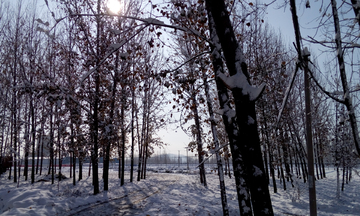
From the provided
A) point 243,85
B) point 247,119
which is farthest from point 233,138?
point 243,85

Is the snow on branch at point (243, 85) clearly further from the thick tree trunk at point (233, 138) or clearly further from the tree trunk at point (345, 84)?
the tree trunk at point (345, 84)

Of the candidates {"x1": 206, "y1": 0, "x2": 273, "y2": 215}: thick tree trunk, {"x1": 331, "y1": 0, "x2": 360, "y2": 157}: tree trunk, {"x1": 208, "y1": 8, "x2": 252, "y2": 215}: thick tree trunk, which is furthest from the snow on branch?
{"x1": 331, "y1": 0, "x2": 360, "y2": 157}: tree trunk

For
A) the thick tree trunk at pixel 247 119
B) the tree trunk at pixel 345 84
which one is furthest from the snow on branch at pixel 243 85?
the tree trunk at pixel 345 84

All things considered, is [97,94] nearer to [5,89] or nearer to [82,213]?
[82,213]

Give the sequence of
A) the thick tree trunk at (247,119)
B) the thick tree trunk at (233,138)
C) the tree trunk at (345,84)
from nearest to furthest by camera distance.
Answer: the thick tree trunk at (247,119)
the thick tree trunk at (233,138)
the tree trunk at (345,84)

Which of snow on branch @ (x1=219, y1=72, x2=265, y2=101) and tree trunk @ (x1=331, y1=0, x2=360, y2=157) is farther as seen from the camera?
tree trunk @ (x1=331, y1=0, x2=360, y2=157)

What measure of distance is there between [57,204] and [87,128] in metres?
4.90

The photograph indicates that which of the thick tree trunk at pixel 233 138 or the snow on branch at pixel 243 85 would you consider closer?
the snow on branch at pixel 243 85

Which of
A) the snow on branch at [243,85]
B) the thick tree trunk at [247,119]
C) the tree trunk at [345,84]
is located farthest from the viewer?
the tree trunk at [345,84]

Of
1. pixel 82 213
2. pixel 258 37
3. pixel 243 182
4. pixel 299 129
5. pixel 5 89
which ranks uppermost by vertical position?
pixel 258 37

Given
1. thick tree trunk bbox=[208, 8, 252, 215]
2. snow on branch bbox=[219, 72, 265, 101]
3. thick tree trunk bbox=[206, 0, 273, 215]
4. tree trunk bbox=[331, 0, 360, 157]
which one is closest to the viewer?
thick tree trunk bbox=[206, 0, 273, 215]

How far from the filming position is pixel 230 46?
348 centimetres

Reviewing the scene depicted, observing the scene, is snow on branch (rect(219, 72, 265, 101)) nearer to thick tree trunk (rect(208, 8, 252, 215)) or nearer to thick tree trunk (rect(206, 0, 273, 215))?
thick tree trunk (rect(206, 0, 273, 215))

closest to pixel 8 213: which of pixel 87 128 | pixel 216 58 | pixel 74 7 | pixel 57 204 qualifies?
pixel 57 204
